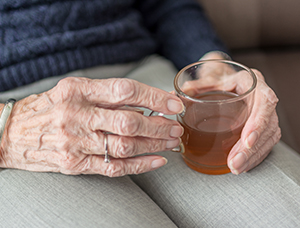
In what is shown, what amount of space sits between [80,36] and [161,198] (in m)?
0.49

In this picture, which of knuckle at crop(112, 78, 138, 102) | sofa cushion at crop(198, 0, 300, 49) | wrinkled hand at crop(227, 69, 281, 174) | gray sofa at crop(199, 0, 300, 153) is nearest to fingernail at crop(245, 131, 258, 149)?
wrinkled hand at crop(227, 69, 281, 174)

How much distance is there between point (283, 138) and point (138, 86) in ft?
2.09

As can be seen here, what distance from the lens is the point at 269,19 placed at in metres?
1.11

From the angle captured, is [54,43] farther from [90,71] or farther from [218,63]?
[218,63]

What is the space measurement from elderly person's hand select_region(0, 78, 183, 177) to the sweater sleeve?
52cm

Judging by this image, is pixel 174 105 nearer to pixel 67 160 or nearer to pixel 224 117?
pixel 224 117

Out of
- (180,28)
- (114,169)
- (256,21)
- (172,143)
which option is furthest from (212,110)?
(256,21)

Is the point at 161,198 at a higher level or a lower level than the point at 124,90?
lower

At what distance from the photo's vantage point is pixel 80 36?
0.82m

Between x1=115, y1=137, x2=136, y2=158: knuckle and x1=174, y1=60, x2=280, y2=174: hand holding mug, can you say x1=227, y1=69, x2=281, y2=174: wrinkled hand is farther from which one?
x1=115, y1=137, x2=136, y2=158: knuckle

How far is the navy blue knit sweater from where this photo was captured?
29.6 inches

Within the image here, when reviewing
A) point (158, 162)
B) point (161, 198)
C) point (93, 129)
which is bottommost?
point (161, 198)

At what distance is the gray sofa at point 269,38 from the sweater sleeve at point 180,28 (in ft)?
0.39

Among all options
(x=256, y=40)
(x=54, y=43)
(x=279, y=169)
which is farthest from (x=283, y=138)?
(x=54, y=43)
